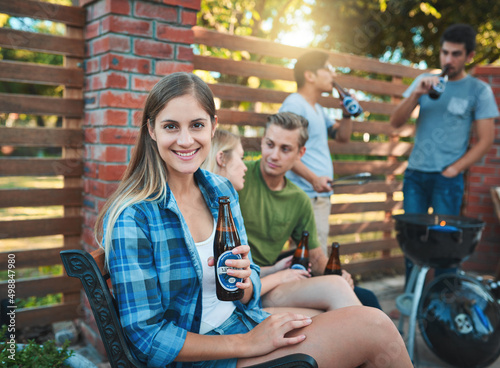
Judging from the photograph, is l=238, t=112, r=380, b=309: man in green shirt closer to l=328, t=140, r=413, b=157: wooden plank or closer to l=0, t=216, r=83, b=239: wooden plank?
l=0, t=216, r=83, b=239: wooden plank

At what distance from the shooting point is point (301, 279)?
215cm

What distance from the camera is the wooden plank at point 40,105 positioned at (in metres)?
2.64

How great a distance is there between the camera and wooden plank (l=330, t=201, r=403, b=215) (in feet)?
14.3

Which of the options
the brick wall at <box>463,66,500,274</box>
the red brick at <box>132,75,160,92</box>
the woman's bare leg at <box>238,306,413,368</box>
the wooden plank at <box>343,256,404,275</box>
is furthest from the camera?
the brick wall at <box>463,66,500,274</box>

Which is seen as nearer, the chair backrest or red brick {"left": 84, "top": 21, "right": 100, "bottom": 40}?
the chair backrest

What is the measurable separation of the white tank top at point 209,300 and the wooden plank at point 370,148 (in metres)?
2.80

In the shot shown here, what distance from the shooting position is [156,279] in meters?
1.38

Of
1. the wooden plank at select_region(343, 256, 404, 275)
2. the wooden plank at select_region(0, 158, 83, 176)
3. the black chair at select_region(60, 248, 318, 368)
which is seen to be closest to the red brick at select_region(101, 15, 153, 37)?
the wooden plank at select_region(0, 158, 83, 176)

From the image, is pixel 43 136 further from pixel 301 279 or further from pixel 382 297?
pixel 382 297

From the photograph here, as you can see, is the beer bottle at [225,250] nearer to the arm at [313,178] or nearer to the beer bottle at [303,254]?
the beer bottle at [303,254]

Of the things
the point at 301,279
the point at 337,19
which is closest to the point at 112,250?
the point at 301,279

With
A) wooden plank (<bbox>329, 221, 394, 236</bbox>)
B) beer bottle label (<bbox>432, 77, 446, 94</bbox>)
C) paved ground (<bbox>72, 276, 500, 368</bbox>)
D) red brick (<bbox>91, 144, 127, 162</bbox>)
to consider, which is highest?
beer bottle label (<bbox>432, 77, 446, 94</bbox>)

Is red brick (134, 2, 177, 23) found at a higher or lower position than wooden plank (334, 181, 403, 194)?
higher

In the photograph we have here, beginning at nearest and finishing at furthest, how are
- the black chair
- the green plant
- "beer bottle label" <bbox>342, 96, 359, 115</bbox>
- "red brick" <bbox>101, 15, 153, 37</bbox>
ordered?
the black chair
the green plant
"red brick" <bbox>101, 15, 153, 37</bbox>
"beer bottle label" <bbox>342, 96, 359, 115</bbox>
